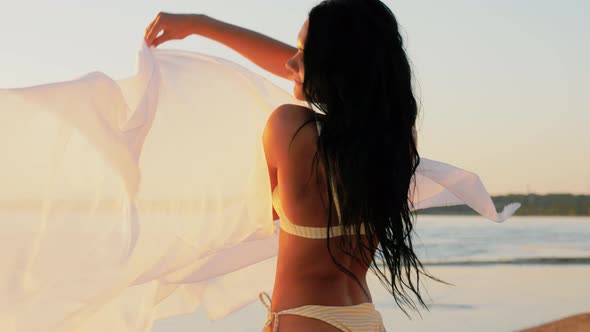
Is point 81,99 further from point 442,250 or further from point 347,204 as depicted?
point 442,250

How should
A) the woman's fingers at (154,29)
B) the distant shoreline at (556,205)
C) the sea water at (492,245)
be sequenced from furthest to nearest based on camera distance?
the distant shoreline at (556,205) < the sea water at (492,245) < the woman's fingers at (154,29)

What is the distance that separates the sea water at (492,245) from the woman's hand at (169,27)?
544 centimetres

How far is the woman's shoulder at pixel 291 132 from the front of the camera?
2.12m

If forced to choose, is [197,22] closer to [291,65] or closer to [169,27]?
[169,27]

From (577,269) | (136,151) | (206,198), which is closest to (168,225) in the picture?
(206,198)

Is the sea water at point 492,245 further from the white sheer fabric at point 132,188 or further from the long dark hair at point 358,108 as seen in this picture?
the long dark hair at point 358,108

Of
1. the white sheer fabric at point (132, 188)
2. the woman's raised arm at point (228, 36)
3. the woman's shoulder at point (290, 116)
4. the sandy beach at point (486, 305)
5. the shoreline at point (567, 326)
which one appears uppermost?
the woman's raised arm at point (228, 36)

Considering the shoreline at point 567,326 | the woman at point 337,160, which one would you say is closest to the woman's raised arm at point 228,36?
the woman at point 337,160

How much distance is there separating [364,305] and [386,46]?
2.34 feet

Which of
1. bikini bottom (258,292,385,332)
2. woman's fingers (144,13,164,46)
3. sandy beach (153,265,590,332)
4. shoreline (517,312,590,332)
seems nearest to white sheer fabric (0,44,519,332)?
woman's fingers (144,13,164,46)

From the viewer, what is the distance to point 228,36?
256 cm

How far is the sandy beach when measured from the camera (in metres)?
7.49

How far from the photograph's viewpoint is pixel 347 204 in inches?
83.5

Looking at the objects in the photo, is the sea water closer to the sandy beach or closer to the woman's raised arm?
the sandy beach
